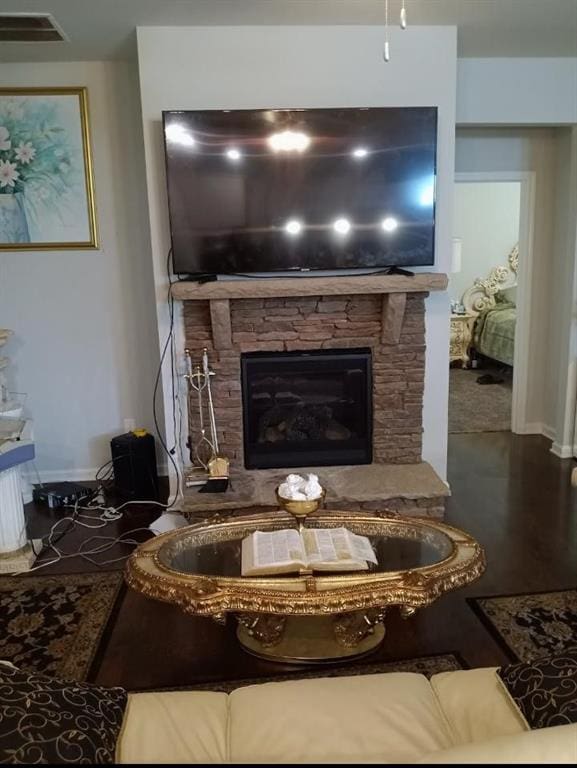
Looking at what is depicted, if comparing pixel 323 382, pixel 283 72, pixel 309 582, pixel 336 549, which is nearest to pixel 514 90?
pixel 283 72

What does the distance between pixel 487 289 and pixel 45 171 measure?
5337 mm

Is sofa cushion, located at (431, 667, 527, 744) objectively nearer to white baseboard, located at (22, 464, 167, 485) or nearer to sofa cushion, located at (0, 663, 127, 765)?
sofa cushion, located at (0, 663, 127, 765)

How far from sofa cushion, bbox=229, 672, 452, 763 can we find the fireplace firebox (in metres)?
2.21

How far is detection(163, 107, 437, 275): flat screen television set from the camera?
3314mm

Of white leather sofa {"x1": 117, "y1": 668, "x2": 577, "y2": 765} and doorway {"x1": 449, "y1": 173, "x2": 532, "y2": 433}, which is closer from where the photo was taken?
white leather sofa {"x1": 117, "y1": 668, "x2": 577, "y2": 765}

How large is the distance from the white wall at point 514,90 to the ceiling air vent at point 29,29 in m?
2.25

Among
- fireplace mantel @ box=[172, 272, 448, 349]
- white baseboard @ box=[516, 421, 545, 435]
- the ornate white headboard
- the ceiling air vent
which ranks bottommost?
white baseboard @ box=[516, 421, 545, 435]

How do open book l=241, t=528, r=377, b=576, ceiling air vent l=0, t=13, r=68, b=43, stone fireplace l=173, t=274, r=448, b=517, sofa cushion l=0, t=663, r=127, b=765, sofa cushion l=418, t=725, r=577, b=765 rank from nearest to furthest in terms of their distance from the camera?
sofa cushion l=418, t=725, r=577, b=765 → sofa cushion l=0, t=663, r=127, b=765 → open book l=241, t=528, r=377, b=576 → ceiling air vent l=0, t=13, r=68, b=43 → stone fireplace l=173, t=274, r=448, b=517

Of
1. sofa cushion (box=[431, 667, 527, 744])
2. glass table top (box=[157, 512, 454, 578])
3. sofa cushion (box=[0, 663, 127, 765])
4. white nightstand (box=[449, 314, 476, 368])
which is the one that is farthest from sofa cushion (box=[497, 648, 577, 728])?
white nightstand (box=[449, 314, 476, 368])

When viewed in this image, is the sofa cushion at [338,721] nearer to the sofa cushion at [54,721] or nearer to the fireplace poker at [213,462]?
the sofa cushion at [54,721]

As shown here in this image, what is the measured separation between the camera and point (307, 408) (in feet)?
12.6

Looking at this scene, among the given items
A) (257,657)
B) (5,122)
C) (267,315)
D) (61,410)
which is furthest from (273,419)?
(5,122)

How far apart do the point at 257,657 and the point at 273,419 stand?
1694 mm

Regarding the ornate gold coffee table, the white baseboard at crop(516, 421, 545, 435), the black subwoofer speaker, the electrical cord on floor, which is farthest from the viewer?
the white baseboard at crop(516, 421, 545, 435)
